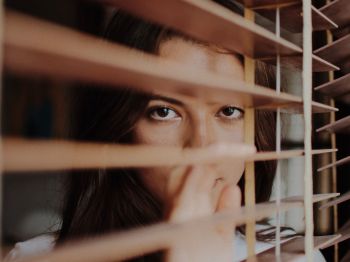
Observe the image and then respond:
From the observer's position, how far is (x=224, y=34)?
56cm

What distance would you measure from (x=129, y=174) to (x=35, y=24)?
1.10 metres

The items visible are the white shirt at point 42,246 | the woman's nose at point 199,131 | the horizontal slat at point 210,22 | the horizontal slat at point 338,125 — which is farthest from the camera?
the white shirt at point 42,246

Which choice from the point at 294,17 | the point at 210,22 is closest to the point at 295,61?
the point at 294,17

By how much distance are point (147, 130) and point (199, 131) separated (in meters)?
0.26

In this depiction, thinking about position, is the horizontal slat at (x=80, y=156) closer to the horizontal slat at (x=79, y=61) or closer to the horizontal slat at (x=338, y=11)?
the horizontal slat at (x=79, y=61)

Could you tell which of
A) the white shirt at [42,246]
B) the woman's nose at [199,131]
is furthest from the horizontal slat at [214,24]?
the white shirt at [42,246]

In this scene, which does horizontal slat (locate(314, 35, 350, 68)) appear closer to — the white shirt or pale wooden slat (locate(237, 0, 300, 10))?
pale wooden slat (locate(237, 0, 300, 10))

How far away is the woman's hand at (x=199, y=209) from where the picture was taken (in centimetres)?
66

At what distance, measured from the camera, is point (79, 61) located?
311 mm

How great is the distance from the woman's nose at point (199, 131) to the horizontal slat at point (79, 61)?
1.86 feet

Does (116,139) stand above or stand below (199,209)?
above

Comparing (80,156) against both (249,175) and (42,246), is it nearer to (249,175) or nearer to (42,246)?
(249,175)

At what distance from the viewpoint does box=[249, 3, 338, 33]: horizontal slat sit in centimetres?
73

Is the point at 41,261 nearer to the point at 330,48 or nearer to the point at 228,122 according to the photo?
the point at 330,48
